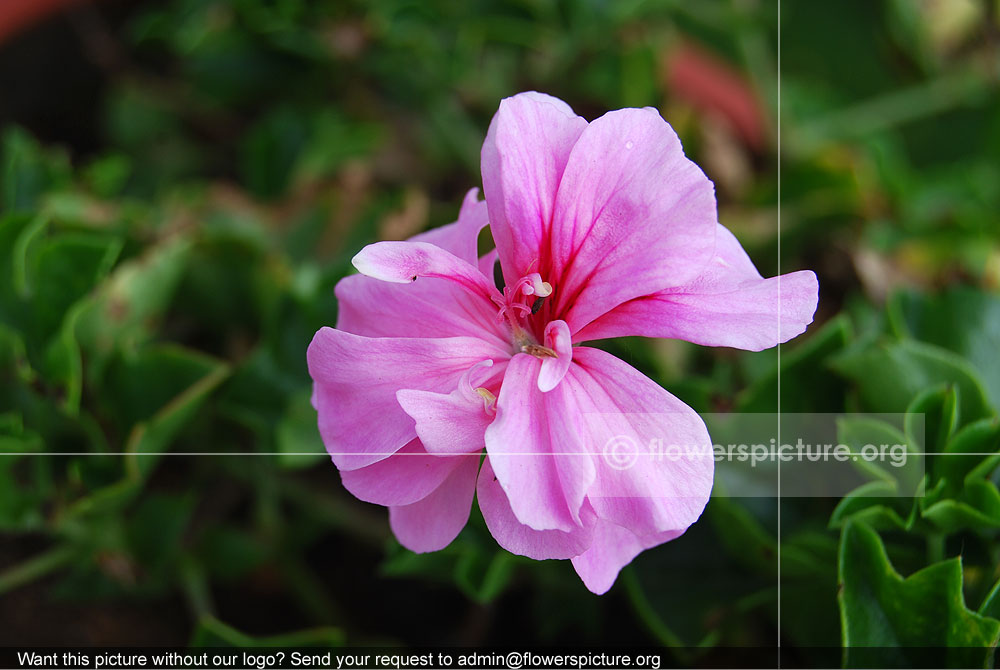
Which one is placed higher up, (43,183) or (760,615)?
(43,183)

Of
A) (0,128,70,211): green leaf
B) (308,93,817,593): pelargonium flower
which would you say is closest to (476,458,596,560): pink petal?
(308,93,817,593): pelargonium flower

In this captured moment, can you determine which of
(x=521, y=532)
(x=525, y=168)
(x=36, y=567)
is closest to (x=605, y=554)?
(x=521, y=532)

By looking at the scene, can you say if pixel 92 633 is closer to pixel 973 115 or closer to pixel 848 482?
pixel 848 482

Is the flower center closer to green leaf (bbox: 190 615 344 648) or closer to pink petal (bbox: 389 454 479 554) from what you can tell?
pink petal (bbox: 389 454 479 554)

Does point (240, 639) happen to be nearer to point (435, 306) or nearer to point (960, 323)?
point (435, 306)

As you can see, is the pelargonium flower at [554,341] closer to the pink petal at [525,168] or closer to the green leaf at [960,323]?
the pink petal at [525,168]

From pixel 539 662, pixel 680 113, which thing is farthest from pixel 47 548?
pixel 680 113
